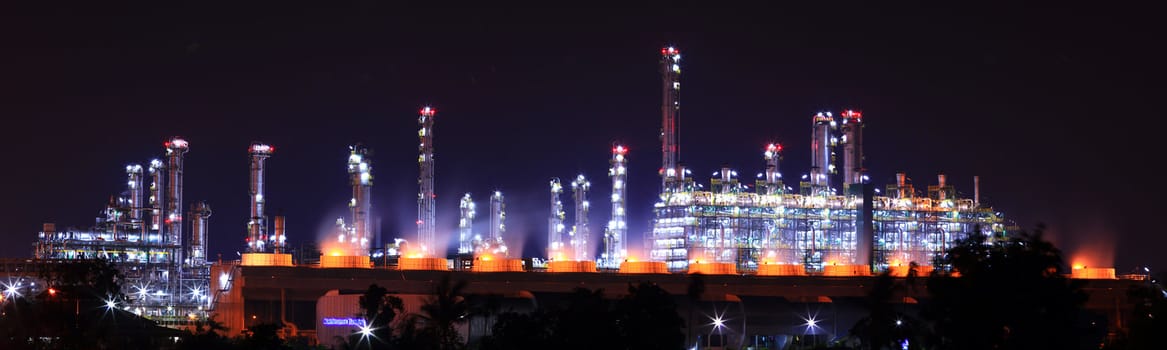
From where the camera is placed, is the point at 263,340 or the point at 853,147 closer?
the point at 263,340

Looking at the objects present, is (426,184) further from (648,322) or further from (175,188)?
(648,322)

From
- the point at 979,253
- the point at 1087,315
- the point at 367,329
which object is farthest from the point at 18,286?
the point at 979,253

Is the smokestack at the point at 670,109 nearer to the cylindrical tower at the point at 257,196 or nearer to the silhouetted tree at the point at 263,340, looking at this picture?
the cylindrical tower at the point at 257,196

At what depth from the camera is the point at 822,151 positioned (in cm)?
14250

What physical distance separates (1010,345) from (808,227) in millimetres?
93350

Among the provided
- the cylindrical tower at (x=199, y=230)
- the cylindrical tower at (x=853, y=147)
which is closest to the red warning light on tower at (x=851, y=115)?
the cylindrical tower at (x=853, y=147)

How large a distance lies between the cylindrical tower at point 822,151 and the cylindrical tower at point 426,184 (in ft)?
118

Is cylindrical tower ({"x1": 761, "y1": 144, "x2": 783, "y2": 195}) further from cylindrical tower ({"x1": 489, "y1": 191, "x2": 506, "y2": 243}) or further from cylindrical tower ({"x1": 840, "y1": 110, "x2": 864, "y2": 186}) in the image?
cylindrical tower ({"x1": 489, "y1": 191, "x2": 506, "y2": 243})

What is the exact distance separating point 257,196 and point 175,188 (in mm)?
14870

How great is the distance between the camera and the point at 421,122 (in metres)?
128

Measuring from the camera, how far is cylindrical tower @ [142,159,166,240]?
13562 cm

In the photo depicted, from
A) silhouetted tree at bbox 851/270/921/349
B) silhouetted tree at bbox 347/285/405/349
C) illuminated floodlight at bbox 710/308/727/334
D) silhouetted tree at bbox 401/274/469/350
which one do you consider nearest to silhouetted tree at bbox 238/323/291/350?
silhouetted tree at bbox 401/274/469/350

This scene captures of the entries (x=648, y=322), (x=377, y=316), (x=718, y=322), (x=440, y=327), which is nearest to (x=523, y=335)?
(x=648, y=322)

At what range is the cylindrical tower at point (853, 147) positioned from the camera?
142 m
